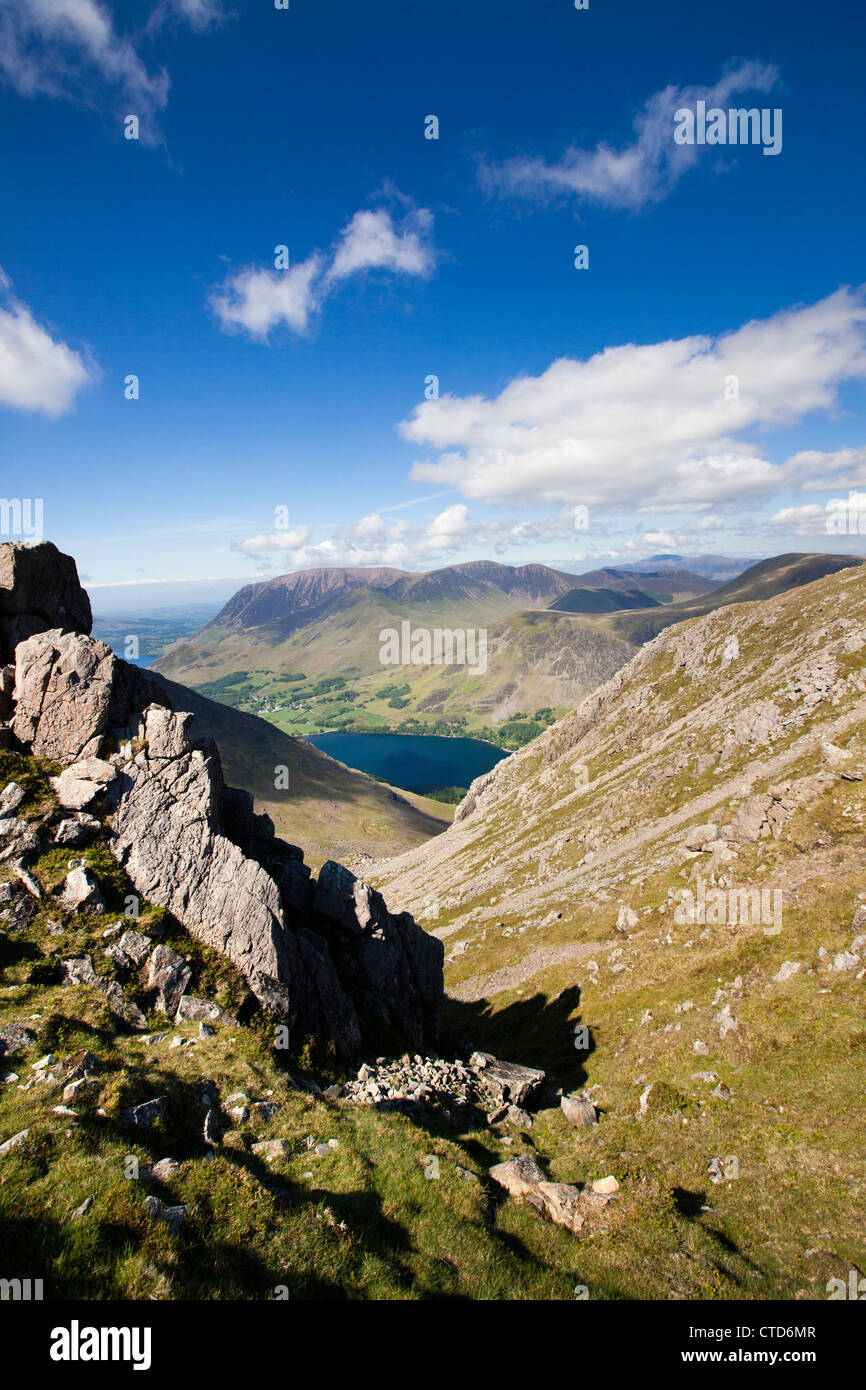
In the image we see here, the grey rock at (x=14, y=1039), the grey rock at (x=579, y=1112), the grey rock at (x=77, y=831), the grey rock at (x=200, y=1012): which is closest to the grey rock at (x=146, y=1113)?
the grey rock at (x=14, y=1039)

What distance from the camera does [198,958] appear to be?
78.0ft

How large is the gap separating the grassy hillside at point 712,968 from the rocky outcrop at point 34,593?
38.3 m

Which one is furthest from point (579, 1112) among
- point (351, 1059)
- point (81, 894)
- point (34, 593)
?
point (34, 593)

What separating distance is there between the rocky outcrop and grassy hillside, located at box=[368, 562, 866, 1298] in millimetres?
38269

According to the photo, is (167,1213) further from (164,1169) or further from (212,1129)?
(212,1129)

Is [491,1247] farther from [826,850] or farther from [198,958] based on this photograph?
[826,850]

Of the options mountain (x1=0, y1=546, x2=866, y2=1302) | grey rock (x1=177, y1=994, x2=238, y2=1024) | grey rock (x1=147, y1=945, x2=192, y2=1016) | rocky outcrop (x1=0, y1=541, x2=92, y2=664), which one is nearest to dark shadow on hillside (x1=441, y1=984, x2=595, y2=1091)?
mountain (x1=0, y1=546, x2=866, y2=1302)

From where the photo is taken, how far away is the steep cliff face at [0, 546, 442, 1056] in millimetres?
25297

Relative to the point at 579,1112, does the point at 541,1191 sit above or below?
above

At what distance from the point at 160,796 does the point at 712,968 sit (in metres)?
40.7

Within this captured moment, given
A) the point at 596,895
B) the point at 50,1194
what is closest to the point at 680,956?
the point at 596,895

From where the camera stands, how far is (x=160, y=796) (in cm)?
2706

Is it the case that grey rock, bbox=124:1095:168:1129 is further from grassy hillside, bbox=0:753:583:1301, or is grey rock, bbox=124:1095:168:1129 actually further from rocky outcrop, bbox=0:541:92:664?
rocky outcrop, bbox=0:541:92:664
